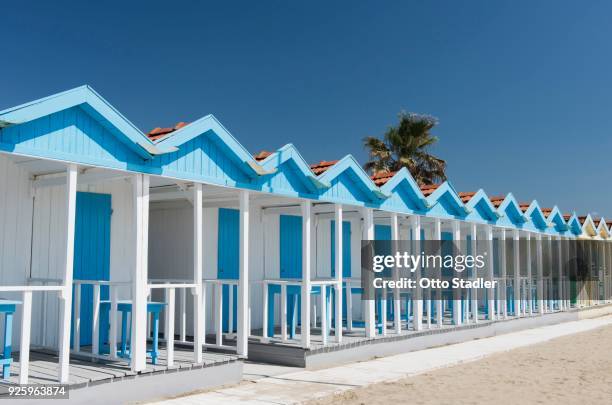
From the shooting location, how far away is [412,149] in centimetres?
2562

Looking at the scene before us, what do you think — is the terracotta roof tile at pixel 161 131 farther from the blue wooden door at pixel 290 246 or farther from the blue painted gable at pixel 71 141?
the blue wooden door at pixel 290 246

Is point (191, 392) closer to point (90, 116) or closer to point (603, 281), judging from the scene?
point (90, 116)

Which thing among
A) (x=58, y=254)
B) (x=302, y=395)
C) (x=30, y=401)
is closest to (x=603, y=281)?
(x=302, y=395)

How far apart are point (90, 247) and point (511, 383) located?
5995 millimetres

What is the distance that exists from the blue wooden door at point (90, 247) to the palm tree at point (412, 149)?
1736cm

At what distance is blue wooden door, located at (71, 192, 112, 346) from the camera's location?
27.9ft

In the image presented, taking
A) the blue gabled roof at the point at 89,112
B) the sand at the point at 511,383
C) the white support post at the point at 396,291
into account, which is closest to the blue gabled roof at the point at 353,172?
the white support post at the point at 396,291

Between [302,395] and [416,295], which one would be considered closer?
[302,395]

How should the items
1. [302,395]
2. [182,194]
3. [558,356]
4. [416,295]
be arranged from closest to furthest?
[302,395] < [182,194] < [558,356] < [416,295]

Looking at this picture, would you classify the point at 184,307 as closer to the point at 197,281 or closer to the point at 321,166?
the point at 197,281

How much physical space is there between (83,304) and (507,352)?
23.9 ft

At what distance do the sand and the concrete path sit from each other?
27cm

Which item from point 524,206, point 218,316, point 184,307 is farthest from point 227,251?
point 524,206

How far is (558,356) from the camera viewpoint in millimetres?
10867
